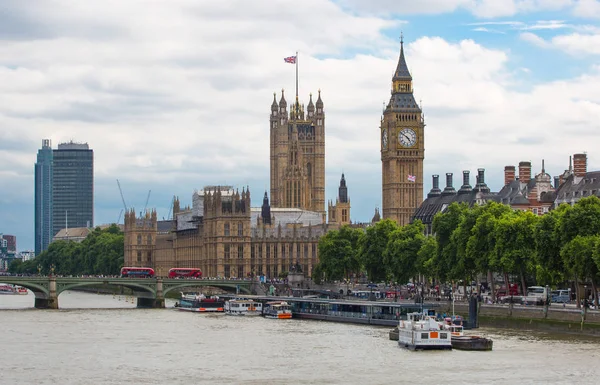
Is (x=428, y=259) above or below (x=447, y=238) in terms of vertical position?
below

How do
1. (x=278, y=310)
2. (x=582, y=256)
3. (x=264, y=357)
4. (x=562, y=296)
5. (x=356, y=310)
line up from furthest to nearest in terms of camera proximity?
1. (x=278, y=310)
2. (x=356, y=310)
3. (x=562, y=296)
4. (x=582, y=256)
5. (x=264, y=357)

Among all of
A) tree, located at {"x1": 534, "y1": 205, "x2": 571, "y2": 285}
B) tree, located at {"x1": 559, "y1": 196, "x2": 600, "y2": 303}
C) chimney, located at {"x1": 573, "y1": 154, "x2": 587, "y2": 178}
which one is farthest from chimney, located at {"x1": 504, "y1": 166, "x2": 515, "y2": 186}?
tree, located at {"x1": 559, "y1": 196, "x2": 600, "y2": 303}

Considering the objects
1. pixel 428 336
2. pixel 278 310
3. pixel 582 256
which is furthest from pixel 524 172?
pixel 428 336

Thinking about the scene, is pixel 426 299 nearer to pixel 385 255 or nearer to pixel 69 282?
pixel 385 255

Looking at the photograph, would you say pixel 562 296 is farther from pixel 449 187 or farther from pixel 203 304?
pixel 449 187

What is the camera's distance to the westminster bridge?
467 ft

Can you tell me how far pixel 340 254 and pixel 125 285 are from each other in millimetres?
26338

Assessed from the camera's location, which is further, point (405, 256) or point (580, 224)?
point (405, 256)

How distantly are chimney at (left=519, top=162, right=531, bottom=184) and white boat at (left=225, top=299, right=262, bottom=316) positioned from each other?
34581 millimetres

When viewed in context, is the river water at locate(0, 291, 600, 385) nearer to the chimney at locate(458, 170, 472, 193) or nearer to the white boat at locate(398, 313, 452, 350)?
the white boat at locate(398, 313, 452, 350)

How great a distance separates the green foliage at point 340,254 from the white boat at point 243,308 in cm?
2428

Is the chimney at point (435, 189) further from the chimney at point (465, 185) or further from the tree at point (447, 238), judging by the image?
the tree at point (447, 238)

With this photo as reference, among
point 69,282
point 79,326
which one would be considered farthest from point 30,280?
point 79,326

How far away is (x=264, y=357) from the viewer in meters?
87.1
